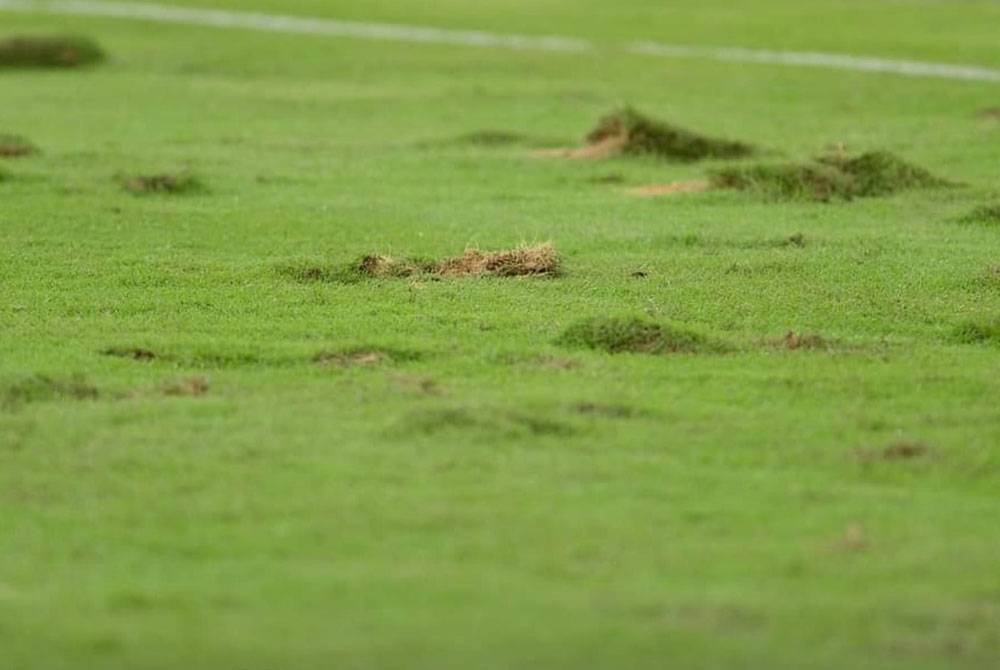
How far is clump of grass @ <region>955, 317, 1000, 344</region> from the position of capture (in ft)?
35.7

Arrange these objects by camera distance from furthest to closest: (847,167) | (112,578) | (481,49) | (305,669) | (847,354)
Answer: (481,49)
(847,167)
(847,354)
(112,578)
(305,669)

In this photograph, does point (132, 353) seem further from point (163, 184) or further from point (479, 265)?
point (163, 184)

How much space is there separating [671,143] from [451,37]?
14.0 meters

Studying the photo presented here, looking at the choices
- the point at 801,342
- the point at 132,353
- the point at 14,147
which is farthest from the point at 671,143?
the point at 132,353

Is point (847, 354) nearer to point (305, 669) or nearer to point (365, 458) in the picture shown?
point (365, 458)

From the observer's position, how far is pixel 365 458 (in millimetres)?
8406

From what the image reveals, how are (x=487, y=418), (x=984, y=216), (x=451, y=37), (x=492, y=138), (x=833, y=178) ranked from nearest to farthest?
(x=487, y=418)
(x=984, y=216)
(x=833, y=178)
(x=492, y=138)
(x=451, y=37)

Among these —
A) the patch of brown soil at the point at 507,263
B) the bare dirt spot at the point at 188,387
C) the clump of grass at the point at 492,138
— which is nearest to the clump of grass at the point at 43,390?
the bare dirt spot at the point at 188,387

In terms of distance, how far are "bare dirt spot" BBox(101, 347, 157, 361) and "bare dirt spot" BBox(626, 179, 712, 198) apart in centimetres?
671

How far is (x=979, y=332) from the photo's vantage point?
36.0 feet

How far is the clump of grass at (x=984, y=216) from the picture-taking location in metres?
14.8

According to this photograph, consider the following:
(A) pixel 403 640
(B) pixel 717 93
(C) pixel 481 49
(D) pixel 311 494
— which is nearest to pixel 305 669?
(A) pixel 403 640

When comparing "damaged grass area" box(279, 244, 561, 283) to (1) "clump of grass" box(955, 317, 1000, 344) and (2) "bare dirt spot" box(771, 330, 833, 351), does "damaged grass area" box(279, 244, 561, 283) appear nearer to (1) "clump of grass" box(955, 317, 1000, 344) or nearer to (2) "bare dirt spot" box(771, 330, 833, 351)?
(2) "bare dirt spot" box(771, 330, 833, 351)

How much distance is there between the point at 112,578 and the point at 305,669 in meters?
1.21
